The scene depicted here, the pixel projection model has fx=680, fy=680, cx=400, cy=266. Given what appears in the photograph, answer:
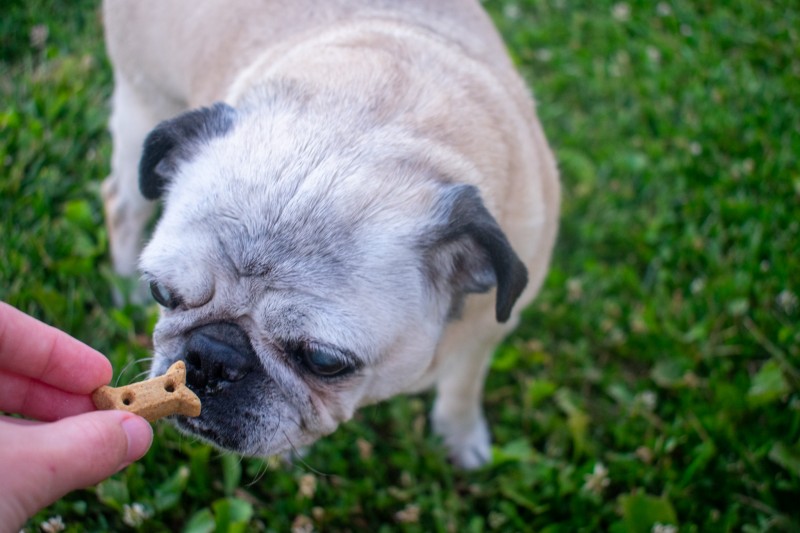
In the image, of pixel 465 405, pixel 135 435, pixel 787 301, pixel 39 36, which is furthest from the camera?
pixel 39 36

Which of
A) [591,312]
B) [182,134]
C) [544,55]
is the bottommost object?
[591,312]

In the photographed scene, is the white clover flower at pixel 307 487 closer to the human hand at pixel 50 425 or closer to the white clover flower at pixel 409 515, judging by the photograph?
the white clover flower at pixel 409 515

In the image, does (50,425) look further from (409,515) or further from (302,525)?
(409,515)

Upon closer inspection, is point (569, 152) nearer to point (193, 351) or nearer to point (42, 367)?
point (193, 351)

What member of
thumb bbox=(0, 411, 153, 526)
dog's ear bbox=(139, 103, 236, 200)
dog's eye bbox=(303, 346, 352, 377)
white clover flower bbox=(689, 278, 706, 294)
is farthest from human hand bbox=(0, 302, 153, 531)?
white clover flower bbox=(689, 278, 706, 294)

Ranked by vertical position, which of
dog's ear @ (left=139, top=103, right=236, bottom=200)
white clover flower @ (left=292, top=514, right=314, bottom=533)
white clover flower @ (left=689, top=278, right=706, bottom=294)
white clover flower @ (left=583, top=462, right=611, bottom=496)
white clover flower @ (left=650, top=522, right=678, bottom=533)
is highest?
dog's ear @ (left=139, top=103, right=236, bottom=200)

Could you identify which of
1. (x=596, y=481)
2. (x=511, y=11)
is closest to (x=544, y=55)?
(x=511, y=11)

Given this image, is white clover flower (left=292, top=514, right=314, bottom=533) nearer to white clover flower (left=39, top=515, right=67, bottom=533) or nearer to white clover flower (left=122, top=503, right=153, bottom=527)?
white clover flower (left=122, top=503, right=153, bottom=527)
